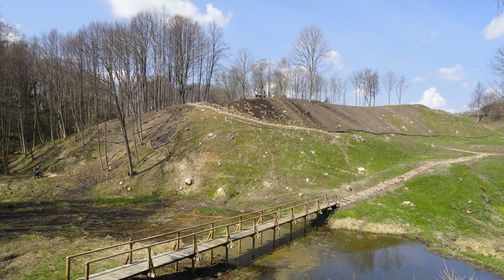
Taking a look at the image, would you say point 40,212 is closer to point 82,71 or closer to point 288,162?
point 288,162

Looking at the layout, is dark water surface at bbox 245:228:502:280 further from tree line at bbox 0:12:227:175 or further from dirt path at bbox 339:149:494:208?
tree line at bbox 0:12:227:175

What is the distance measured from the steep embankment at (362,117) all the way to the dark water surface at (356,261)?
36.7 meters

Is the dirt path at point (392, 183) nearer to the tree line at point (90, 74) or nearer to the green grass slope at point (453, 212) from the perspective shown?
the green grass slope at point (453, 212)

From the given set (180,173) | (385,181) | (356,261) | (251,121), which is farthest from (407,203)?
(251,121)

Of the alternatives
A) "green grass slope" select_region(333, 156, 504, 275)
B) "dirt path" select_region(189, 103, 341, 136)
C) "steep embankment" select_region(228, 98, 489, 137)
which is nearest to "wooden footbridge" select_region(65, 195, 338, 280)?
"green grass slope" select_region(333, 156, 504, 275)

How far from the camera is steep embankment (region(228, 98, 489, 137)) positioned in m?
67.3

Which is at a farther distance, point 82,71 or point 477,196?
point 82,71

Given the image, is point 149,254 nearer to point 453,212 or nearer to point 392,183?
point 453,212

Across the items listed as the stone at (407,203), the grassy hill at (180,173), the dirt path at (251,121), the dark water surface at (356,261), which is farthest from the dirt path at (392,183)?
the dirt path at (251,121)

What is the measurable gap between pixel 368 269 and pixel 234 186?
77.6 ft

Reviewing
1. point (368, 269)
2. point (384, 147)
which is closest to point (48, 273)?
point (368, 269)

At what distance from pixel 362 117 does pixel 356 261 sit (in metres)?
64.4

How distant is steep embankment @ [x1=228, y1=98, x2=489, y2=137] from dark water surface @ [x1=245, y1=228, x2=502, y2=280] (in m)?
Result: 36.7

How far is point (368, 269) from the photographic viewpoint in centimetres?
2458
